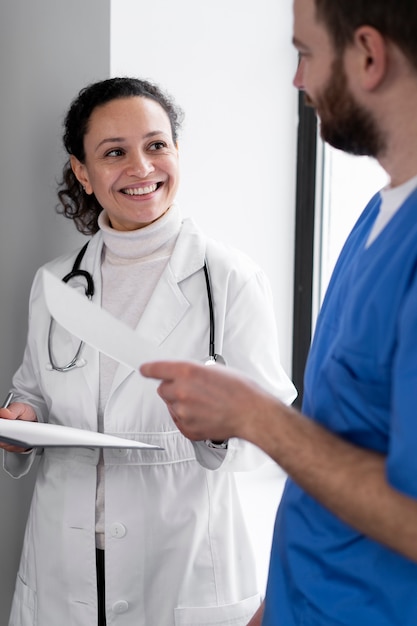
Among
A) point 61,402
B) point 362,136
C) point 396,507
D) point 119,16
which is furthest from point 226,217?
point 396,507

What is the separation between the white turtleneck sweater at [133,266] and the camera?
5.51 ft

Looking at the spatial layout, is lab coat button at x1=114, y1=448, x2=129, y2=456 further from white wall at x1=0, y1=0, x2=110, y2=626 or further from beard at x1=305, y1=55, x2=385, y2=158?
beard at x1=305, y1=55, x2=385, y2=158

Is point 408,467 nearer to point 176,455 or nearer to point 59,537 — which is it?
point 176,455

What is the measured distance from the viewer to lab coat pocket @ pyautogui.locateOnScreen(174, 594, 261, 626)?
1.55 metres

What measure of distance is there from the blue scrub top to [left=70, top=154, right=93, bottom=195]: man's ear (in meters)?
0.93

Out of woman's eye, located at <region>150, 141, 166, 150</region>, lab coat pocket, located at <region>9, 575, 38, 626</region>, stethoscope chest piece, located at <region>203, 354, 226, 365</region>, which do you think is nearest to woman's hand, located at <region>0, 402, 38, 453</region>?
lab coat pocket, located at <region>9, 575, 38, 626</region>

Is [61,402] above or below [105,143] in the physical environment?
below

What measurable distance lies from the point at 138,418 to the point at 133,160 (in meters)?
0.55

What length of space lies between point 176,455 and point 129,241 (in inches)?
18.2

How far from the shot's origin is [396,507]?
0.79m

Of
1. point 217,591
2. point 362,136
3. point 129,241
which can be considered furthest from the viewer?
point 129,241

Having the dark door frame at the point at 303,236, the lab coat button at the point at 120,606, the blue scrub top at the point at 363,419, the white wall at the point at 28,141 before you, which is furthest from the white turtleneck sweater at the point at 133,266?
the dark door frame at the point at 303,236

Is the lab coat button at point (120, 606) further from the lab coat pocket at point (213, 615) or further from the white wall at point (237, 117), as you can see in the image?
the white wall at point (237, 117)

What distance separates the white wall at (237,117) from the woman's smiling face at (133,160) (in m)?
0.26
